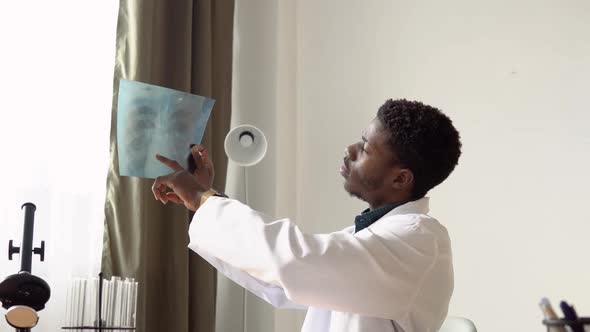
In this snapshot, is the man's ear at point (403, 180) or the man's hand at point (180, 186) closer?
the man's hand at point (180, 186)

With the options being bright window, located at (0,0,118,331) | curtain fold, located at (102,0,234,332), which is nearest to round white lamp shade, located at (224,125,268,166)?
curtain fold, located at (102,0,234,332)

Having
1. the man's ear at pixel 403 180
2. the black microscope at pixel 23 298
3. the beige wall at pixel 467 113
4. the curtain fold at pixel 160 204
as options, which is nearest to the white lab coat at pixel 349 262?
the man's ear at pixel 403 180

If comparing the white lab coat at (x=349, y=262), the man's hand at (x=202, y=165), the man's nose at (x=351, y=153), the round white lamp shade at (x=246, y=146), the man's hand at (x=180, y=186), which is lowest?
the white lab coat at (x=349, y=262)

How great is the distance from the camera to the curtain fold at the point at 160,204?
234 cm

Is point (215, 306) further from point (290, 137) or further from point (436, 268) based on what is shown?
point (436, 268)

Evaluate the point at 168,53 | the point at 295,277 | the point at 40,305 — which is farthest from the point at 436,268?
the point at 168,53

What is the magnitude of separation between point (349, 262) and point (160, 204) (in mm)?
1205

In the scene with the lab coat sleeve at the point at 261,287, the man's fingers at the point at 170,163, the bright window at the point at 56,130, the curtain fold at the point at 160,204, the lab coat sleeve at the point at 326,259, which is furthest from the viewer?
the curtain fold at the point at 160,204

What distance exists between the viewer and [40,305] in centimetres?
162

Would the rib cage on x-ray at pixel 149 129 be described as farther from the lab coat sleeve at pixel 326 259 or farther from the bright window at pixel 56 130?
the bright window at pixel 56 130

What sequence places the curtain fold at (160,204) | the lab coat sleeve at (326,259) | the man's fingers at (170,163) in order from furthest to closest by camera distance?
the curtain fold at (160,204) → the man's fingers at (170,163) → the lab coat sleeve at (326,259)

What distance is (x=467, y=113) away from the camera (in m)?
2.62

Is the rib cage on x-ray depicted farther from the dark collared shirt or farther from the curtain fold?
the curtain fold

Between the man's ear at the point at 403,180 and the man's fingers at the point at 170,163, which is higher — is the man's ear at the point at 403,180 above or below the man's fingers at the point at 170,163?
below
